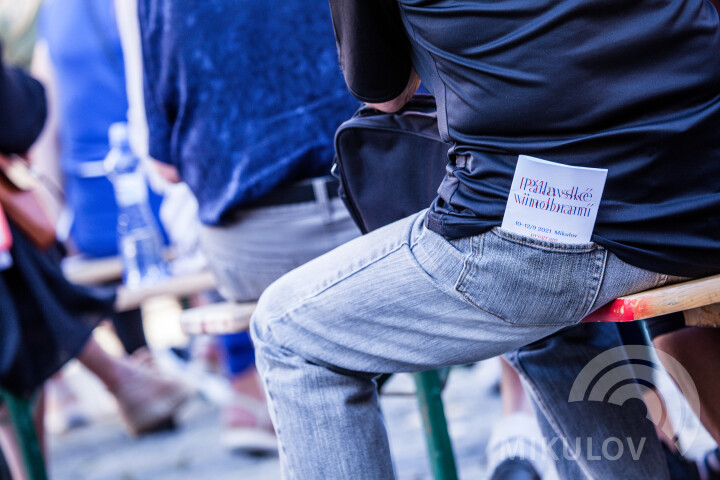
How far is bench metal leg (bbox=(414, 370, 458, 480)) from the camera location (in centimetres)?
173

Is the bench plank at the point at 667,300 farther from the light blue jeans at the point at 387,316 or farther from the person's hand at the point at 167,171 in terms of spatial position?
the person's hand at the point at 167,171

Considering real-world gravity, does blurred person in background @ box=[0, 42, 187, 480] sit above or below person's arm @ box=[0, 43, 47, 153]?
below

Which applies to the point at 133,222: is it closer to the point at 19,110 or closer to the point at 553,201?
the point at 19,110

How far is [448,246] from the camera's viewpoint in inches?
42.9

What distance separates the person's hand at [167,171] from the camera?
1.93 meters

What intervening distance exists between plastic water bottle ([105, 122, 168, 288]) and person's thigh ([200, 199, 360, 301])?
122 cm

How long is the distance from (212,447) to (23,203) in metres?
1.31

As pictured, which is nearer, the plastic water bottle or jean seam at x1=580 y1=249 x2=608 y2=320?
jean seam at x1=580 y1=249 x2=608 y2=320

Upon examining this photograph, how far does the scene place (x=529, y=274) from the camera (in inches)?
42.1

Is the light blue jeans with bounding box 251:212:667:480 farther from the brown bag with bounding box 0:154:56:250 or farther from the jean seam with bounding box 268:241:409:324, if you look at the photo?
the brown bag with bounding box 0:154:56:250

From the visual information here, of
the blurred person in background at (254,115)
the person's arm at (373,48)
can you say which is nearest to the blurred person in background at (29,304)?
the blurred person in background at (254,115)

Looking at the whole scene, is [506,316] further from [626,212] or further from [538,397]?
[538,397]

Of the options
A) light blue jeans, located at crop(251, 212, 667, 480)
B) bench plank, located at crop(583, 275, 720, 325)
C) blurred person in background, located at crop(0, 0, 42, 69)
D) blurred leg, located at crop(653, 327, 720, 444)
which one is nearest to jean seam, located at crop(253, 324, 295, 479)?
light blue jeans, located at crop(251, 212, 667, 480)

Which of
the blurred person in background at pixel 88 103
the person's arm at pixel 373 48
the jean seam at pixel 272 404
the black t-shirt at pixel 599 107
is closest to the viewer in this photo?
the black t-shirt at pixel 599 107
